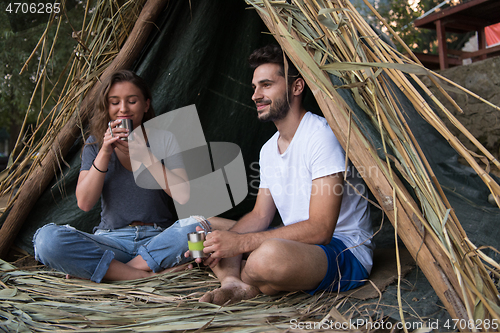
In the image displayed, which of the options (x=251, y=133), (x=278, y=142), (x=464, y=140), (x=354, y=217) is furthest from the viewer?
(x=464, y=140)

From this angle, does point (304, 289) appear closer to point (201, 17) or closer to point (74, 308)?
point (74, 308)

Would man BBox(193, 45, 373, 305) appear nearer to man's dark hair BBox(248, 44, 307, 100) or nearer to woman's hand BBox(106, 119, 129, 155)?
man's dark hair BBox(248, 44, 307, 100)

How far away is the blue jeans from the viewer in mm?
1746

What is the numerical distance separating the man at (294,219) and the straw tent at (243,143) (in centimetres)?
12

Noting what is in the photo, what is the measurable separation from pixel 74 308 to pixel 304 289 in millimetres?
992

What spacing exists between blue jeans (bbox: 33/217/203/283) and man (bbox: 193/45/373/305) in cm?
25

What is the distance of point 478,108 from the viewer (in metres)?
3.47

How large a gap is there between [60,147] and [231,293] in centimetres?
144

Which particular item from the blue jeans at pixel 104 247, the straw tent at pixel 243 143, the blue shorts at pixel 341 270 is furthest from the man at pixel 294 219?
the blue jeans at pixel 104 247

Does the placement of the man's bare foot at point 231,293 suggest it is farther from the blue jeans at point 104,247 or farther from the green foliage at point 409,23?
the green foliage at point 409,23

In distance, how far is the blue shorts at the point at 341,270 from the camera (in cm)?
153

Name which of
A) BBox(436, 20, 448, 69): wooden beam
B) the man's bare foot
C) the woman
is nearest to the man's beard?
the woman

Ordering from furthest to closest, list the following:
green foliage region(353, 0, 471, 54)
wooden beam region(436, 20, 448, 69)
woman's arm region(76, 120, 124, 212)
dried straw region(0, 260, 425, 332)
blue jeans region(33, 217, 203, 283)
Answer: green foliage region(353, 0, 471, 54)
wooden beam region(436, 20, 448, 69)
woman's arm region(76, 120, 124, 212)
blue jeans region(33, 217, 203, 283)
dried straw region(0, 260, 425, 332)

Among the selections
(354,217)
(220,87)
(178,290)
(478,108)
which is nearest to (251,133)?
(220,87)
